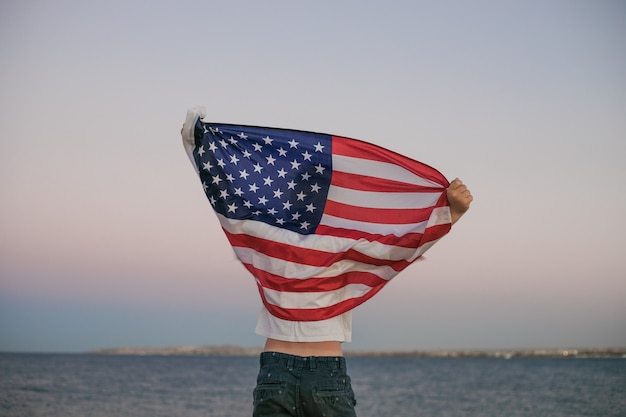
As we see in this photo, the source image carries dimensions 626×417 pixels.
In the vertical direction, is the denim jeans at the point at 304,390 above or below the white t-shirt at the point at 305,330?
below

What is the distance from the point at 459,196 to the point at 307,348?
1238 millimetres

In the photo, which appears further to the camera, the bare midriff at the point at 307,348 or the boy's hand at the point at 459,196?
the boy's hand at the point at 459,196

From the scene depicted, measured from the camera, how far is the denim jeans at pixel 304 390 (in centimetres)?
414

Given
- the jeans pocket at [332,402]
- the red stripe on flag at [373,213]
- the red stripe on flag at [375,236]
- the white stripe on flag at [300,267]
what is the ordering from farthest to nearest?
1. the red stripe on flag at [373,213]
2. the red stripe on flag at [375,236]
3. the white stripe on flag at [300,267]
4. the jeans pocket at [332,402]

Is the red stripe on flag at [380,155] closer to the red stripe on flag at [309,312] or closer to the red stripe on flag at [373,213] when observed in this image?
the red stripe on flag at [373,213]

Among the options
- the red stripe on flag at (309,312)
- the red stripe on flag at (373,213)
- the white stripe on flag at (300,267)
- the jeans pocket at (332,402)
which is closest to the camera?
the jeans pocket at (332,402)

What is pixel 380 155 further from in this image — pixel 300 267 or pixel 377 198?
pixel 300 267

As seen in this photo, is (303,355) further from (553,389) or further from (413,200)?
(553,389)

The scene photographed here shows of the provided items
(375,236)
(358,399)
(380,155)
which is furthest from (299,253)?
(358,399)

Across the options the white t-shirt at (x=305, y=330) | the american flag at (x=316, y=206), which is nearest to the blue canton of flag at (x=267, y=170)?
the american flag at (x=316, y=206)

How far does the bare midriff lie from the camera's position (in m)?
4.29

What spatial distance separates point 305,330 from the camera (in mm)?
4355

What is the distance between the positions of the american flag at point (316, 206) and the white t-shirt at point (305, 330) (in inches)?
3.5

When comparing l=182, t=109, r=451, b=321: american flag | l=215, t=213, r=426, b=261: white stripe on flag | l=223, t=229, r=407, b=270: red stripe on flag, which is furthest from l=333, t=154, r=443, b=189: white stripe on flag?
l=223, t=229, r=407, b=270: red stripe on flag
